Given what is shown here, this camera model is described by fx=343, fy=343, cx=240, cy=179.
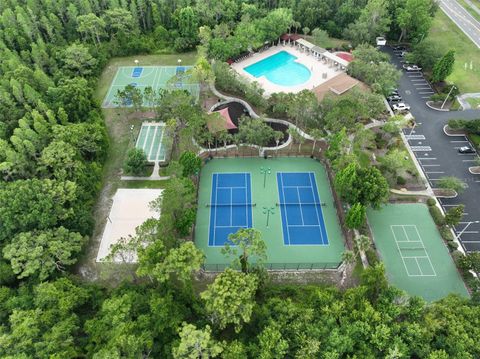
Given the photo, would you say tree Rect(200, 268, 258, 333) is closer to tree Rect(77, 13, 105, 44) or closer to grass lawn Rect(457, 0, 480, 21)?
tree Rect(77, 13, 105, 44)

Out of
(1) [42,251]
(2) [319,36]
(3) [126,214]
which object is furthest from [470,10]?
(1) [42,251]

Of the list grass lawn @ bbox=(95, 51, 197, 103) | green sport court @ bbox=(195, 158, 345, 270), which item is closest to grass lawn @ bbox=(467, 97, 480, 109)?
green sport court @ bbox=(195, 158, 345, 270)

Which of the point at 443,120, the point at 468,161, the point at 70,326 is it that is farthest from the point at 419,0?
the point at 70,326

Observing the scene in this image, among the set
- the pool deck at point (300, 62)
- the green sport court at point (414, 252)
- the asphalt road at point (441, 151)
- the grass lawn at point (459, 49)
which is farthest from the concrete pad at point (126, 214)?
the grass lawn at point (459, 49)

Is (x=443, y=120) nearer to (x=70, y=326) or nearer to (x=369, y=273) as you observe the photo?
(x=369, y=273)

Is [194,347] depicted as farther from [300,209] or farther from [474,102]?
[474,102]

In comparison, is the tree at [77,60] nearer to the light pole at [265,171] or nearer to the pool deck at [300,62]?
the pool deck at [300,62]
